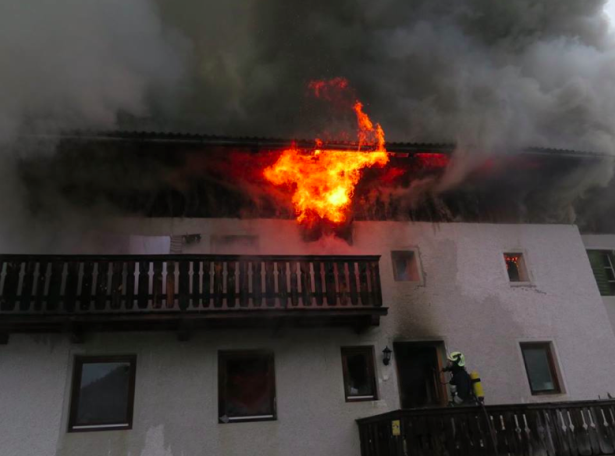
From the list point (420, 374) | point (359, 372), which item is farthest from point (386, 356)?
point (420, 374)

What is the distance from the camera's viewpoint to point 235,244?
12.9m

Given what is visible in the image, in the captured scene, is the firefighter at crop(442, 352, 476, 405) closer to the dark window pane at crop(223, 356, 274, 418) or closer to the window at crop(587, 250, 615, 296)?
the dark window pane at crop(223, 356, 274, 418)

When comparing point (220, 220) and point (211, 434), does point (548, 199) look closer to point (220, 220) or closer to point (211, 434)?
point (220, 220)

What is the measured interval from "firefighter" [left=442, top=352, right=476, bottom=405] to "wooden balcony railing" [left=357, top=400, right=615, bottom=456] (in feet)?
3.77

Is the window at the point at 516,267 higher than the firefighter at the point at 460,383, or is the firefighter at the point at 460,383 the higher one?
the window at the point at 516,267

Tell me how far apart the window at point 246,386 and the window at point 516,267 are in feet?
22.4

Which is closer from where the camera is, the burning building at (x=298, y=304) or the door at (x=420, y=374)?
the burning building at (x=298, y=304)

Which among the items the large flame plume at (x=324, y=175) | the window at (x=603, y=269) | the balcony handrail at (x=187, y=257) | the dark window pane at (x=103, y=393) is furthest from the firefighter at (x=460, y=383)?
the dark window pane at (x=103, y=393)

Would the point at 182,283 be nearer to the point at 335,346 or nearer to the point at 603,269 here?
the point at 335,346

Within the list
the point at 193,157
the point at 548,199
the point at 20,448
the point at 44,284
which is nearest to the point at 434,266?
the point at 548,199

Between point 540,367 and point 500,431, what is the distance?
409cm

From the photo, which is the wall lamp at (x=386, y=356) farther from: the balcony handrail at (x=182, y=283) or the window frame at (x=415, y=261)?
the window frame at (x=415, y=261)

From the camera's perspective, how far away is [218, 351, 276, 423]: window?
437 inches

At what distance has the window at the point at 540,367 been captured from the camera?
41.8ft
